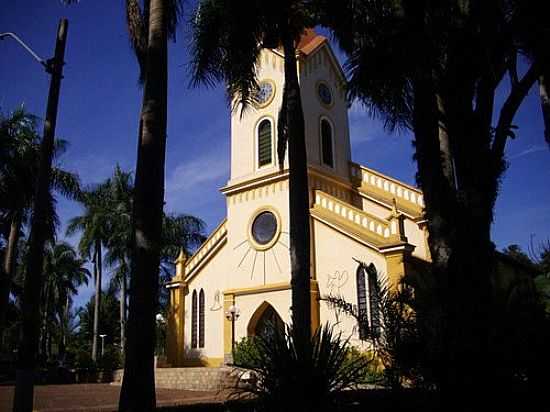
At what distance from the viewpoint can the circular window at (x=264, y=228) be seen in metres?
24.4

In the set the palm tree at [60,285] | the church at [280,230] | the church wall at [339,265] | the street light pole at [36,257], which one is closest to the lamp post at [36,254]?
the street light pole at [36,257]

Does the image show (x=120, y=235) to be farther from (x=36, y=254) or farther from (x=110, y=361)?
(x=36, y=254)

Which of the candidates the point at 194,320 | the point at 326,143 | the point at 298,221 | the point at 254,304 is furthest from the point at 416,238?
the point at 298,221

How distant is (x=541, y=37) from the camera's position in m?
10.4

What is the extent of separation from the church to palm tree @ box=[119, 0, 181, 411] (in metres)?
12.7

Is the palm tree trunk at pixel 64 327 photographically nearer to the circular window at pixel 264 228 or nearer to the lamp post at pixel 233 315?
the lamp post at pixel 233 315

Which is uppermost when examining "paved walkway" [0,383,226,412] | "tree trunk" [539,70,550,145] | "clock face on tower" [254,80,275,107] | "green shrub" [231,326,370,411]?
"clock face on tower" [254,80,275,107]

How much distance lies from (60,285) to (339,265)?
143 feet

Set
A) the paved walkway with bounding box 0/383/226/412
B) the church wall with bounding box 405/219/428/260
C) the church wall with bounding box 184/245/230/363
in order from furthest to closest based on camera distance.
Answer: the church wall with bounding box 184/245/230/363, the church wall with bounding box 405/219/428/260, the paved walkway with bounding box 0/383/226/412

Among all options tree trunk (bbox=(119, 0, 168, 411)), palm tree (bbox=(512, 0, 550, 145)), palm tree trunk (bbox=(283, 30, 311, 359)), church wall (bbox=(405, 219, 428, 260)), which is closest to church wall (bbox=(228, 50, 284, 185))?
church wall (bbox=(405, 219, 428, 260))

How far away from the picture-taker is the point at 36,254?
10.4m

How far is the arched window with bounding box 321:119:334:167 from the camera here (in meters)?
26.5

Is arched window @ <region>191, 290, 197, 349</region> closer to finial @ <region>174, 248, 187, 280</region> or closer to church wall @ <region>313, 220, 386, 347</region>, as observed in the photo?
finial @ <region>174, 248, 187, 280</region>

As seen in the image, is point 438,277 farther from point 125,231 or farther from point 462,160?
point 125,231
